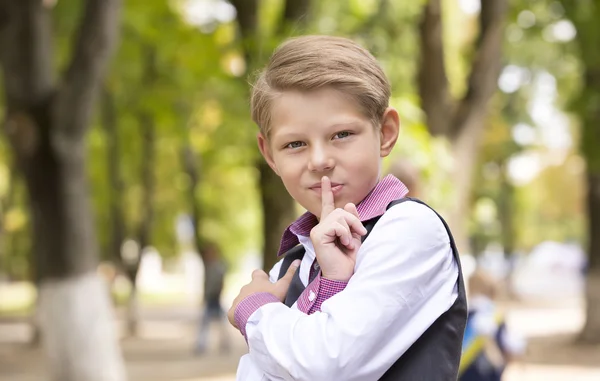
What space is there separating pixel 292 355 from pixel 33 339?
21651 millimetres

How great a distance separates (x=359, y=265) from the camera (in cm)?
186

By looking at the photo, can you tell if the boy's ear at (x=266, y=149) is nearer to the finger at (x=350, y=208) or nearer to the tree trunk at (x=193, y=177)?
the finger at (x=350, y=208)

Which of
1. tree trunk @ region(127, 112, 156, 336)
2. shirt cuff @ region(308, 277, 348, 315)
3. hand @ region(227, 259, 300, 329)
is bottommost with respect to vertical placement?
shirt cuff @ region(308, 277, 348, 315)

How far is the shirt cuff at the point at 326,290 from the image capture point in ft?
6.19

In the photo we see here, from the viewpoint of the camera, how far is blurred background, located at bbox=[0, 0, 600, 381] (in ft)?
38.0

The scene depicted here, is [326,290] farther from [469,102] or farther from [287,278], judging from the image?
[469,102]

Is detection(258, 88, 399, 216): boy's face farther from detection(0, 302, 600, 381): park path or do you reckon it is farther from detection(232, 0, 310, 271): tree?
detection(0, 302, 600, 381): park path

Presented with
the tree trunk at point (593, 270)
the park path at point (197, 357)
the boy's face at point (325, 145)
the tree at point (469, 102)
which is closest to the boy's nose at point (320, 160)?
the boy's face at point (325, 145)

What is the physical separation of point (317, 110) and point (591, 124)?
17875 mm

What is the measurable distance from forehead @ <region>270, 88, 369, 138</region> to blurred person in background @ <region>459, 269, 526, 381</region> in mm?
5792

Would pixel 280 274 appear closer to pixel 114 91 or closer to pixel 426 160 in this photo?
pixel 426 160

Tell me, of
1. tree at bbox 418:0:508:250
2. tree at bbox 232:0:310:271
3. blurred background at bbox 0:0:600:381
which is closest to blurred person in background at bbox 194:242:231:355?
blurred background at bbox 0:0:600:381

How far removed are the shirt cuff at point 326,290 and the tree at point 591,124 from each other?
1670cm

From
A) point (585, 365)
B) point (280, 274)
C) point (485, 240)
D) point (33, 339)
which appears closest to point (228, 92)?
point (585, 365)
